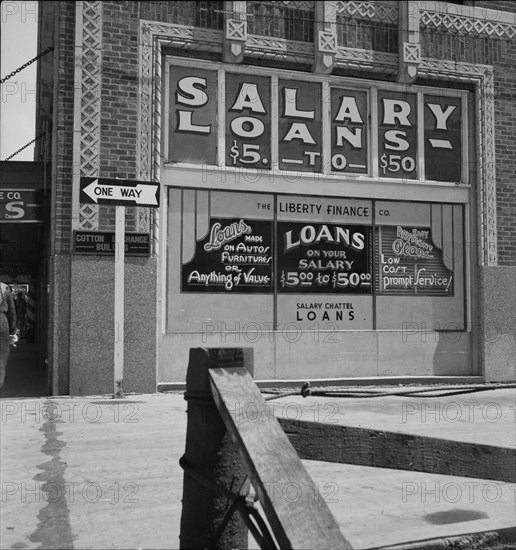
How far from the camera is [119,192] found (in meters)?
9.79

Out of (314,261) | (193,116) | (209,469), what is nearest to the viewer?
(209,469)

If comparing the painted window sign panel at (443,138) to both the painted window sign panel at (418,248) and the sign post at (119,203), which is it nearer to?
the painted window sign panel at (418,248)

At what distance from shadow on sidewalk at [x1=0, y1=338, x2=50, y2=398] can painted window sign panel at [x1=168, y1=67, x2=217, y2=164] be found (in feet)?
14.3

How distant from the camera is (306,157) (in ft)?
38.1

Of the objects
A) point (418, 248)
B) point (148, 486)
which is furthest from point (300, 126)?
point (148, 486)

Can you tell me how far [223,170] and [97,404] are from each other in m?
4.21

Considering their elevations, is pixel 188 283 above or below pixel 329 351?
above

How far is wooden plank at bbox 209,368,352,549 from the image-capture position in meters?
2.43

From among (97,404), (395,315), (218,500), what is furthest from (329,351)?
(218,500)

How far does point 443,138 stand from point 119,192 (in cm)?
613

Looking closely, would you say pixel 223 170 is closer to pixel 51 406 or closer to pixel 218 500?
pixel 51 406

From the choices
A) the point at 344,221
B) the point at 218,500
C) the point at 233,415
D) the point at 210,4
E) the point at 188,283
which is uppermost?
the point at 210,4

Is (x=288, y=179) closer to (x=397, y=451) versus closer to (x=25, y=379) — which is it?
(x=25, y=379)

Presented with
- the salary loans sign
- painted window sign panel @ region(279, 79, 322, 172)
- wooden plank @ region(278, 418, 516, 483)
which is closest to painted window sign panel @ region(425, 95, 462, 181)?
the salary loans sign
